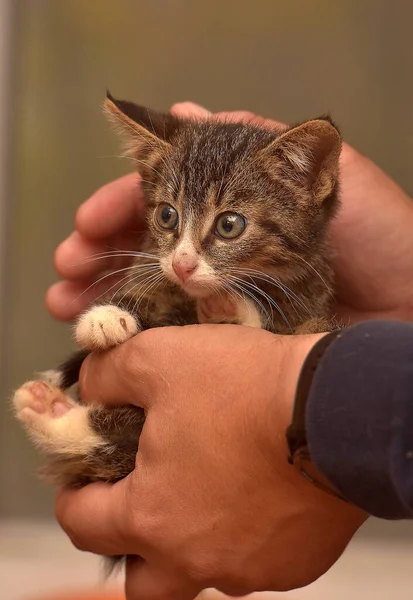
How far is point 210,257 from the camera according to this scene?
1188 mm

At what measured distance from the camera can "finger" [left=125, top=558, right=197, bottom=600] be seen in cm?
108

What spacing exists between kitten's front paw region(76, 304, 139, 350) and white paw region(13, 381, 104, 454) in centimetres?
16

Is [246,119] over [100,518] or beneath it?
over

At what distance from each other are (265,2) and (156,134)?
33.7 inches

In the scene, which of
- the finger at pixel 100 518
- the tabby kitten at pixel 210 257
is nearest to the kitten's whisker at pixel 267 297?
the tabby kitten at pixel 210 257

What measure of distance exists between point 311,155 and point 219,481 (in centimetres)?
61

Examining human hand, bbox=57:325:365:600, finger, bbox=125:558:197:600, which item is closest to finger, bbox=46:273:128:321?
human hand, bbox=57:325:365:600

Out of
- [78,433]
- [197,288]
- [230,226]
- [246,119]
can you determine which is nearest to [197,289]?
[197,288]

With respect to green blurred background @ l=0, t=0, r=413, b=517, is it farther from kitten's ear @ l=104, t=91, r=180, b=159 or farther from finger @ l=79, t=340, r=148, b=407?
finger @ l=79, t=340, r=148, b=407

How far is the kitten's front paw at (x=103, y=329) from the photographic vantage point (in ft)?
3.95

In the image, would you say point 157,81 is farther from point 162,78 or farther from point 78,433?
point 78,433

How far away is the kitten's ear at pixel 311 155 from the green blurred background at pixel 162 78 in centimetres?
85

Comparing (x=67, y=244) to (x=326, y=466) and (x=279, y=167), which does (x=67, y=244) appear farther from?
(x=326, y=466)

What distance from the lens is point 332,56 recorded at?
1.96 m
